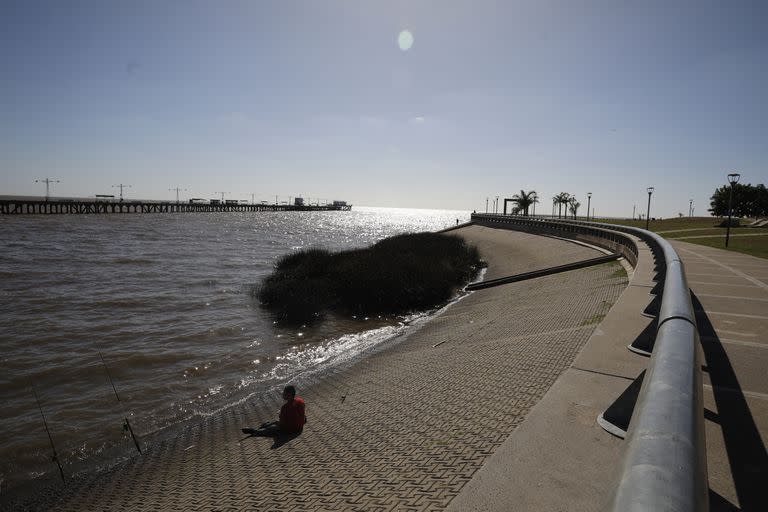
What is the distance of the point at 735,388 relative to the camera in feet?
17.5

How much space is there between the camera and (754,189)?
75.2 meters

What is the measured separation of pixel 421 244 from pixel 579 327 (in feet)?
83.7

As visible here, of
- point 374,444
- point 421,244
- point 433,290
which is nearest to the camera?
point 374,444

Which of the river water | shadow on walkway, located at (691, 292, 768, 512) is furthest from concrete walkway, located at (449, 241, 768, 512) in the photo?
the river water

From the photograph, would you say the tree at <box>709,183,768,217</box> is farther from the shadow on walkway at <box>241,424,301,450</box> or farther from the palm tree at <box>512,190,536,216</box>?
the shadow on walkway at <box>241,424,301,450</box>

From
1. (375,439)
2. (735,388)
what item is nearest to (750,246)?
(735,388)

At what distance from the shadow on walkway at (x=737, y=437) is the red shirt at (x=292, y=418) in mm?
5901

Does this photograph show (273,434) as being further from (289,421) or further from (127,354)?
(127,354)

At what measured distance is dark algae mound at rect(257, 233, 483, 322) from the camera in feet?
65.6

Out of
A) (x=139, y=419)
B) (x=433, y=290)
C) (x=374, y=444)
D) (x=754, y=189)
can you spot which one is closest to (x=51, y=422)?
(x=139, y=419)

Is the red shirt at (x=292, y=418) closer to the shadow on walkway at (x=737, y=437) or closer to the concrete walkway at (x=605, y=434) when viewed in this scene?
the concrete walkway at (x=605, y=434)

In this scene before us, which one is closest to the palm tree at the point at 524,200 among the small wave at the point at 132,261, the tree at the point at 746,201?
the tree at the point at 746,201

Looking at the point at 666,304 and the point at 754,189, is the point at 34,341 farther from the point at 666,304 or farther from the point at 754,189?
the point at 754,189

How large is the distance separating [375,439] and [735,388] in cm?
462
